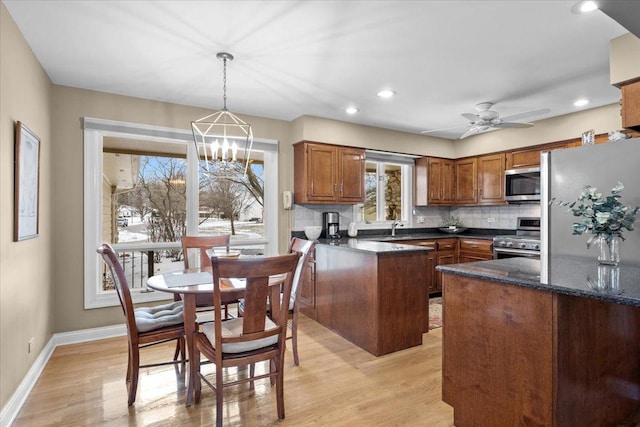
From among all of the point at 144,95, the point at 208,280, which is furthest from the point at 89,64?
the point at 208,280

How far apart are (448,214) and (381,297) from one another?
3526mm

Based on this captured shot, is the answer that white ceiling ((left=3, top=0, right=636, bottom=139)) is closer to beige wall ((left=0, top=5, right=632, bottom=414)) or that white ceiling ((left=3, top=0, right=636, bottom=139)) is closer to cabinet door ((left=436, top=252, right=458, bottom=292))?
beige wall ((left=0, top=5, right=632, bottom=414))

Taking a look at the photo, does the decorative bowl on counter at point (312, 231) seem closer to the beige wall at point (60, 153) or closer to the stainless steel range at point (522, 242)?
the beige wall at point (60, 153)

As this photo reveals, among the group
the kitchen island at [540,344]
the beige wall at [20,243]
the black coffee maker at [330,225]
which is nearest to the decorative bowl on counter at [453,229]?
the black coffee maker at [330,225]

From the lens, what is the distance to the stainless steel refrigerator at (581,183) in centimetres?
211

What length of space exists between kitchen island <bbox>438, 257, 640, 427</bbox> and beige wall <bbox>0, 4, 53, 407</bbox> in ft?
8.57

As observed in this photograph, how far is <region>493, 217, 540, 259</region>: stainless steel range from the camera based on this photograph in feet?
13.8

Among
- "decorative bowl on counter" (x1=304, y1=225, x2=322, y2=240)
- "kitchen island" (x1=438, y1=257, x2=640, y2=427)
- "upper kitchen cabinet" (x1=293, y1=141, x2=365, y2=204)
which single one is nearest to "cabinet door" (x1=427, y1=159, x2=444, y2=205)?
"upper kitchen cabinet" (x1=293, y1=141, x2=365, y2=204)

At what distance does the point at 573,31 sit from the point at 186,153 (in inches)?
143

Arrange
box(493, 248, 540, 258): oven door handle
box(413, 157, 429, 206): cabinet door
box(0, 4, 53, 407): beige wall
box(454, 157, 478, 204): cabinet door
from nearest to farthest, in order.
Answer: box(0, 4, 53, 407): beige wall
box(493, 248, 540, 258): oven door handle
box(454, 157, 478, 204): cabinet door
box(413, 157, 429, 206): cabinet door

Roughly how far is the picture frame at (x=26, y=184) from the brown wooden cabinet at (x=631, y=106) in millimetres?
4045

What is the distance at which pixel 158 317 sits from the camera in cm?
248

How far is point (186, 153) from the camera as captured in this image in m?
3.91

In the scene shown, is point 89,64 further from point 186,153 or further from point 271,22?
point 271,22
